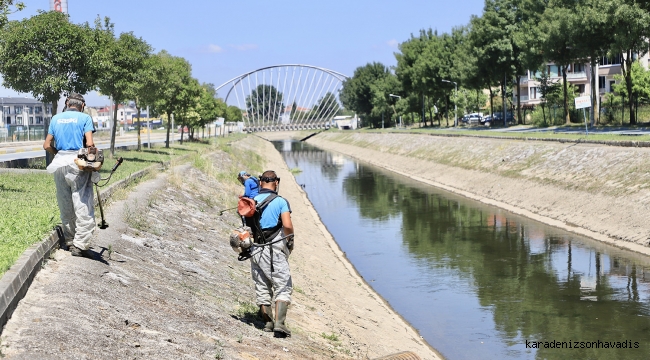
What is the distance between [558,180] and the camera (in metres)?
40.5

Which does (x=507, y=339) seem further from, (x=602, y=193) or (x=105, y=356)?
(x=602, y=193)

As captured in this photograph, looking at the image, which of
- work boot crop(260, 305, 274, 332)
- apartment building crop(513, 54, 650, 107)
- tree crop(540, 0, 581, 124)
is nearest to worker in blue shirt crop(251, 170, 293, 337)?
work boot crop(260, 305, 274, 332)

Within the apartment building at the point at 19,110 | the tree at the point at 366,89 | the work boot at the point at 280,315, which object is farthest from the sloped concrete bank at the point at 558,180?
the tree at the point at 366,89

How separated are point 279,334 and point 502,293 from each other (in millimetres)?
11707

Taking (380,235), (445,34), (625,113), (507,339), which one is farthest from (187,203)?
(445,34)

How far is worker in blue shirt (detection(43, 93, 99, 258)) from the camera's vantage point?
12.0m

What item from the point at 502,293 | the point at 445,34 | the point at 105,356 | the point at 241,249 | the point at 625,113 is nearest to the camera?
the point at 105,356

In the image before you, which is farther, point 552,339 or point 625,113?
point 625,113

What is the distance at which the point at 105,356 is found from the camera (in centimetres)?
823

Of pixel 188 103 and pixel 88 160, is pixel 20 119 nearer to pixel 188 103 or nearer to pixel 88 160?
pixel 188 103

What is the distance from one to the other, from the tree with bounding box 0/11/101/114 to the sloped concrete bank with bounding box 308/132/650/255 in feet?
66.0

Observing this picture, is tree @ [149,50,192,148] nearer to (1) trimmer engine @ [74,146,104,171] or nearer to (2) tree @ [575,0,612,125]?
(2) tree @ [575,0,612,125]

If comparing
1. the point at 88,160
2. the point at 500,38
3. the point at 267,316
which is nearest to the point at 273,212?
the point at 267,316

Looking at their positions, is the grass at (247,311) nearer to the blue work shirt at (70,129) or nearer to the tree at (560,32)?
the blue work shirt at (70,129)
